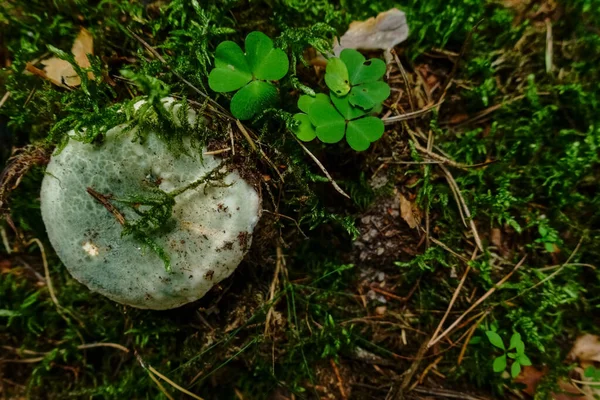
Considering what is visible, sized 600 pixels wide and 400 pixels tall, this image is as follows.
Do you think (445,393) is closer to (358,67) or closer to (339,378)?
(339,378)

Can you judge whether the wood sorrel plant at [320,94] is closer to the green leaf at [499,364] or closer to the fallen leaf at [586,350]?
the green leaf at [499,364]

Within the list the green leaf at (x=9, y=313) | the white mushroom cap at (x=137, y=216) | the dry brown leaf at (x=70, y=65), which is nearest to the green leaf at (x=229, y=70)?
the white mushroom cap at (x=137, y=216)

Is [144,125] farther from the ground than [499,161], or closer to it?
farther from the ground

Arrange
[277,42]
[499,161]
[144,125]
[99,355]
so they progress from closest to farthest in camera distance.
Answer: [144,125], [277,42], [499,161], [99,355]

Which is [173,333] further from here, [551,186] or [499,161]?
[551,186]

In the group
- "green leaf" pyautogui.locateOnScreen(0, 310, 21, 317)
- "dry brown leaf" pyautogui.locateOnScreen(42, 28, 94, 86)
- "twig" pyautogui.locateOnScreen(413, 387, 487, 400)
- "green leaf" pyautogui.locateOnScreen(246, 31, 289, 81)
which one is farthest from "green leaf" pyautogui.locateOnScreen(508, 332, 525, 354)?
"green leaf" pyautogui.locateOnScreen(0, 310, 21, 317)

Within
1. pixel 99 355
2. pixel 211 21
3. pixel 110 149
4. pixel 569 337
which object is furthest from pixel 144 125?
pixel 569 337
